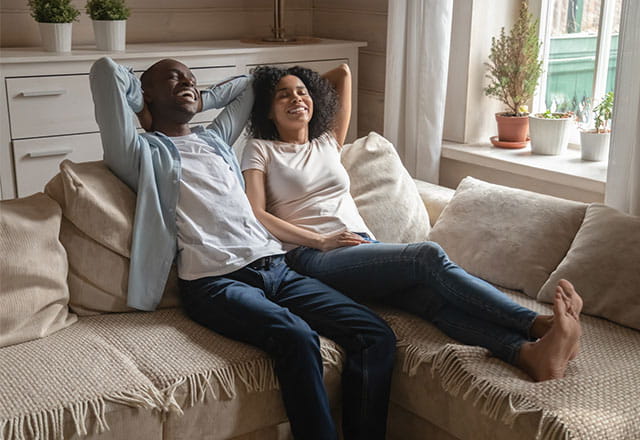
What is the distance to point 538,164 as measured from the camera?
3.01m

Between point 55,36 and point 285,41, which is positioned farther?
point 285,41

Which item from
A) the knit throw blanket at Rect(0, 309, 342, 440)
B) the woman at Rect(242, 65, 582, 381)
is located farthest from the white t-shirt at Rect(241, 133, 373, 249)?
the knit throw blanket at Rect(0, 309, 342, 440)

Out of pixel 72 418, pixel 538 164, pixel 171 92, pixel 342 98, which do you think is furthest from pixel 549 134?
pixel 72 418

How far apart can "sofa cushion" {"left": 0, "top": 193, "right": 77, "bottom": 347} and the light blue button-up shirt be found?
7.5 inches

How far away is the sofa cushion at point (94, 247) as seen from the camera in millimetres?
2129

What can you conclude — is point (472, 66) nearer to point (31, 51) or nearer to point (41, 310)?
point (31, 51)

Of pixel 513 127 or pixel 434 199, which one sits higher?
pixel 513 127

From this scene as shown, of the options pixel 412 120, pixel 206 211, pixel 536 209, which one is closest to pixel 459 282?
pixel 536 209

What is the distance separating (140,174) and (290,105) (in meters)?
0.53

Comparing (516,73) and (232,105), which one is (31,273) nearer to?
(232,105)

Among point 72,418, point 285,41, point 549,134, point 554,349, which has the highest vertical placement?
point 285,41

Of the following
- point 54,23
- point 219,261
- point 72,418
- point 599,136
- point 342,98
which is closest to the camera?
point 72,418

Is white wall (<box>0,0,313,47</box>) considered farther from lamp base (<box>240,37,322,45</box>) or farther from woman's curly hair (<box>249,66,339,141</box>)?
woman's curly hair (<box>249,66,339,141</box>)

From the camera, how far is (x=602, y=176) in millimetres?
2809
